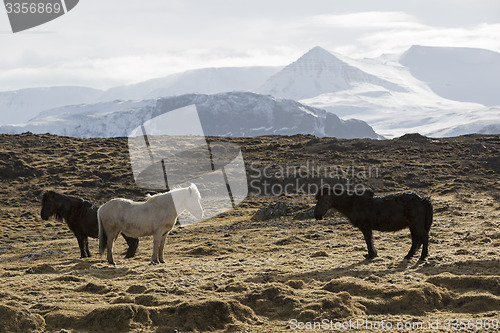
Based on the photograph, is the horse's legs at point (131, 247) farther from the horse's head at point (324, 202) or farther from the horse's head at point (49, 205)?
the horse's head at point (324, 202)

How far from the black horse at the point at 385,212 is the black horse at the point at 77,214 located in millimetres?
8177

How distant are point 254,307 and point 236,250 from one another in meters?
7.78

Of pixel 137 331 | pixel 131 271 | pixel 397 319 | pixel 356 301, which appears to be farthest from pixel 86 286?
pixel 397 319

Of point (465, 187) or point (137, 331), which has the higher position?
point (137, 331)

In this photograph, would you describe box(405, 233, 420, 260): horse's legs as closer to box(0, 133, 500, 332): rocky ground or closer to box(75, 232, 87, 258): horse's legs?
box(0, 133, 500, 332): rocky ground

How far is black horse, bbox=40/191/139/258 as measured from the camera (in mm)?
19609

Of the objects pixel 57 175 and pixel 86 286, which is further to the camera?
pixel 57 175

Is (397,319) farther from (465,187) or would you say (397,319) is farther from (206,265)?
(465,187)

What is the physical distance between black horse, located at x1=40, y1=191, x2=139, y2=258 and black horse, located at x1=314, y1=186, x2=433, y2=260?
8.18 meters

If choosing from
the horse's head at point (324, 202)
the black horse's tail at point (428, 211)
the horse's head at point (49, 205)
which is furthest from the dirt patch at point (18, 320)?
the black horse's tail at point (428, 211)

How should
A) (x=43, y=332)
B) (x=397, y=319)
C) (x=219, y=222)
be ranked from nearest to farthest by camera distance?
(x=43, y=332)
(x=397, y=319)
(x=219, y=222)

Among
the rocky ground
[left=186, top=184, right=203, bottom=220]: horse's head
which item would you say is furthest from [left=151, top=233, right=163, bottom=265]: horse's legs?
[left=186, top=184, right=203, bottom=220]: horse's head

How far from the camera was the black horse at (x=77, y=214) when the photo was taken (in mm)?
19609

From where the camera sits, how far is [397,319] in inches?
422
